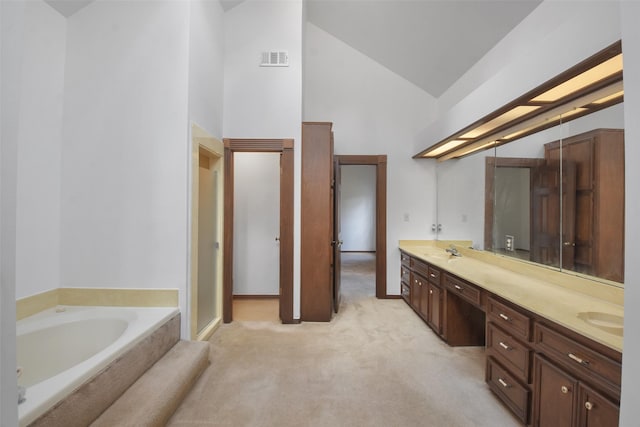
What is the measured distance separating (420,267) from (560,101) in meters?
2.19

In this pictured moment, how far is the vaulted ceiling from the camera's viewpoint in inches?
111

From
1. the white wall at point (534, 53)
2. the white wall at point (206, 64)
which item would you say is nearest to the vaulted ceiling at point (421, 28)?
the white wall at point (534, 53)

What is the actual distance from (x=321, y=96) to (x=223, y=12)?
1723 mm

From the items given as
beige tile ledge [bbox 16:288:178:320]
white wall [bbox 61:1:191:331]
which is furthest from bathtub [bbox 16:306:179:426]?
white wall [bbox 61:1:191:331]

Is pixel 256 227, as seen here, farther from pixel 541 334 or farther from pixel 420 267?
pixel 541 334

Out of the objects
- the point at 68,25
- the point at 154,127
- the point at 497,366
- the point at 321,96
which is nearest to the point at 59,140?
the point at 154,127

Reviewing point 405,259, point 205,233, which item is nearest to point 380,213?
point 405,259

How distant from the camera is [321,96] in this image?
4539mm

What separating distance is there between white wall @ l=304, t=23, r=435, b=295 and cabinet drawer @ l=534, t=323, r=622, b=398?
292 cm

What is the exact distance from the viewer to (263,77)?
3.50 meters

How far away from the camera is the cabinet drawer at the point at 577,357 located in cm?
121

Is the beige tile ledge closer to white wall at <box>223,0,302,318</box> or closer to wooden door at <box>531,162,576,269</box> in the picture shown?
white wall at <box>223,0,302,318</box>

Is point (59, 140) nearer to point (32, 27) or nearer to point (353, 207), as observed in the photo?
point (32, 27)

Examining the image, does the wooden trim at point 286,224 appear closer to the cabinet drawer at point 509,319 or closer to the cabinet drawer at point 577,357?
the cabinet drawer at point 509,319
